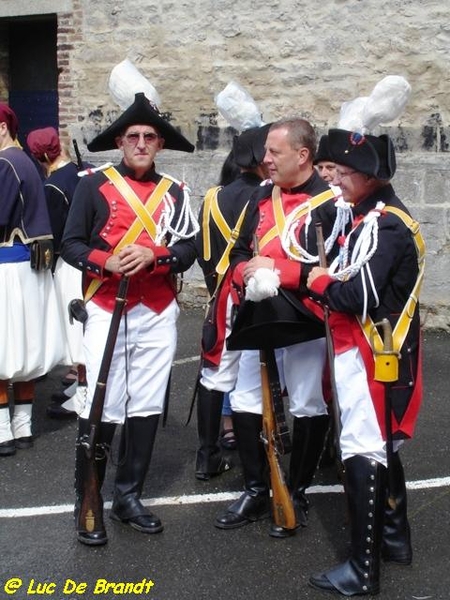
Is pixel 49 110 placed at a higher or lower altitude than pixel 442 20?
lower

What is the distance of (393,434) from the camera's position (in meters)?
4.11

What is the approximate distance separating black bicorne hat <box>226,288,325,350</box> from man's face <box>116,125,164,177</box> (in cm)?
86

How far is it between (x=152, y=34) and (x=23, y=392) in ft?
17.7

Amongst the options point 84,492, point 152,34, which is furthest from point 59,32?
point 84,492

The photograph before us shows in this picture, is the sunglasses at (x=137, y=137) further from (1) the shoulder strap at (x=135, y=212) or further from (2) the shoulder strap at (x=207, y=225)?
(2) the shoulder strap at (x=207, y=225)

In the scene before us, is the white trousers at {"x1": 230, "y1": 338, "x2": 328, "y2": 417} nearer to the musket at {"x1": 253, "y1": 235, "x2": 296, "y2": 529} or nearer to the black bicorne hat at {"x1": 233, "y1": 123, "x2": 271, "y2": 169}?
the musket at {"x1": 253, "y1": 235, "x2": 296, "y2": 529}

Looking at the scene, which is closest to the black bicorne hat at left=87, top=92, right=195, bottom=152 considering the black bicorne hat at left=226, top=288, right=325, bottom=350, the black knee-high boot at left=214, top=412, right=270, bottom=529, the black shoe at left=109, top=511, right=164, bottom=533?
the black bicorne hat at left=226, top=288, right=325, bottom=350

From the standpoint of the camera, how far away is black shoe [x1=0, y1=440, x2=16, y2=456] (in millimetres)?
5945

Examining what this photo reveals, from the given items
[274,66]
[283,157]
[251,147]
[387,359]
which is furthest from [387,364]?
[274,66]

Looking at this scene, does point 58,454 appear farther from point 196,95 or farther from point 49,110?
point 49,110

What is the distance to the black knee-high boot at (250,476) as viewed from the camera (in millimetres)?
4852

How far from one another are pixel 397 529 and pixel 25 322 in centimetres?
281

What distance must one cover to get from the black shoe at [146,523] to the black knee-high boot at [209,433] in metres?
0.73

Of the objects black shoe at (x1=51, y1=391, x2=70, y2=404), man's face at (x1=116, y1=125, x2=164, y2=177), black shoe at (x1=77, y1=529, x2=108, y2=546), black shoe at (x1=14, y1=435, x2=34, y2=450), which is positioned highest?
man's face at (x1=116, y1=125, x2=164, y2=177)
